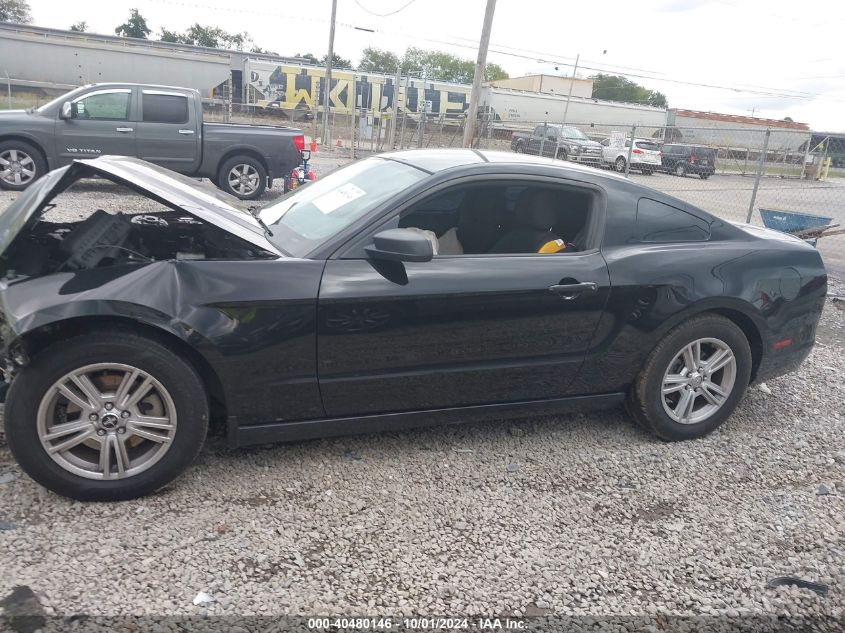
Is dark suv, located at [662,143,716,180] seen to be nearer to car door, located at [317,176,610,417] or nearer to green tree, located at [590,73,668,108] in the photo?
car door, located at [317,176,610,417]

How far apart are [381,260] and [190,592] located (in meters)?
1.56

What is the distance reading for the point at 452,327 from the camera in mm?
3219

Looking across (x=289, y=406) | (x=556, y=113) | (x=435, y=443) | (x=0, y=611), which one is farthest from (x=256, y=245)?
(x=556, y=113)

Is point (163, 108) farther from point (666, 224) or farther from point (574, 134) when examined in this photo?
point (574, 134)

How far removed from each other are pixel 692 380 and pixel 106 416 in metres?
3.03

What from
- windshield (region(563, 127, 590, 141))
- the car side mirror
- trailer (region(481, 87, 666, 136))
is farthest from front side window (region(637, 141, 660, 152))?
the car side mirror

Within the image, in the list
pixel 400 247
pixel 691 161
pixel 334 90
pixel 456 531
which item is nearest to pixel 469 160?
pixel 400 247

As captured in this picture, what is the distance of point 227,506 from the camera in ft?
9.62

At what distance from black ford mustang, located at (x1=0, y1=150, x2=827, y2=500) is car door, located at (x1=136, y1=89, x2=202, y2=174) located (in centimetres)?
816

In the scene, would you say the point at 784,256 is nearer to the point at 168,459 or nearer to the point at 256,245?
the point at 256,245

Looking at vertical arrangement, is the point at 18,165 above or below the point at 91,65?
below

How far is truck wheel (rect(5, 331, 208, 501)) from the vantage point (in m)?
2.68

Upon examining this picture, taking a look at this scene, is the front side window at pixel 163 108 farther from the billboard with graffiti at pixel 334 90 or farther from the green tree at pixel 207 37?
the green tree at pixel 207 37

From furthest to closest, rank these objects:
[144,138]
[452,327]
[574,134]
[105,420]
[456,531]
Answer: [574,134]
[144,138]
[452,327]
[456,531]
[105,420]
